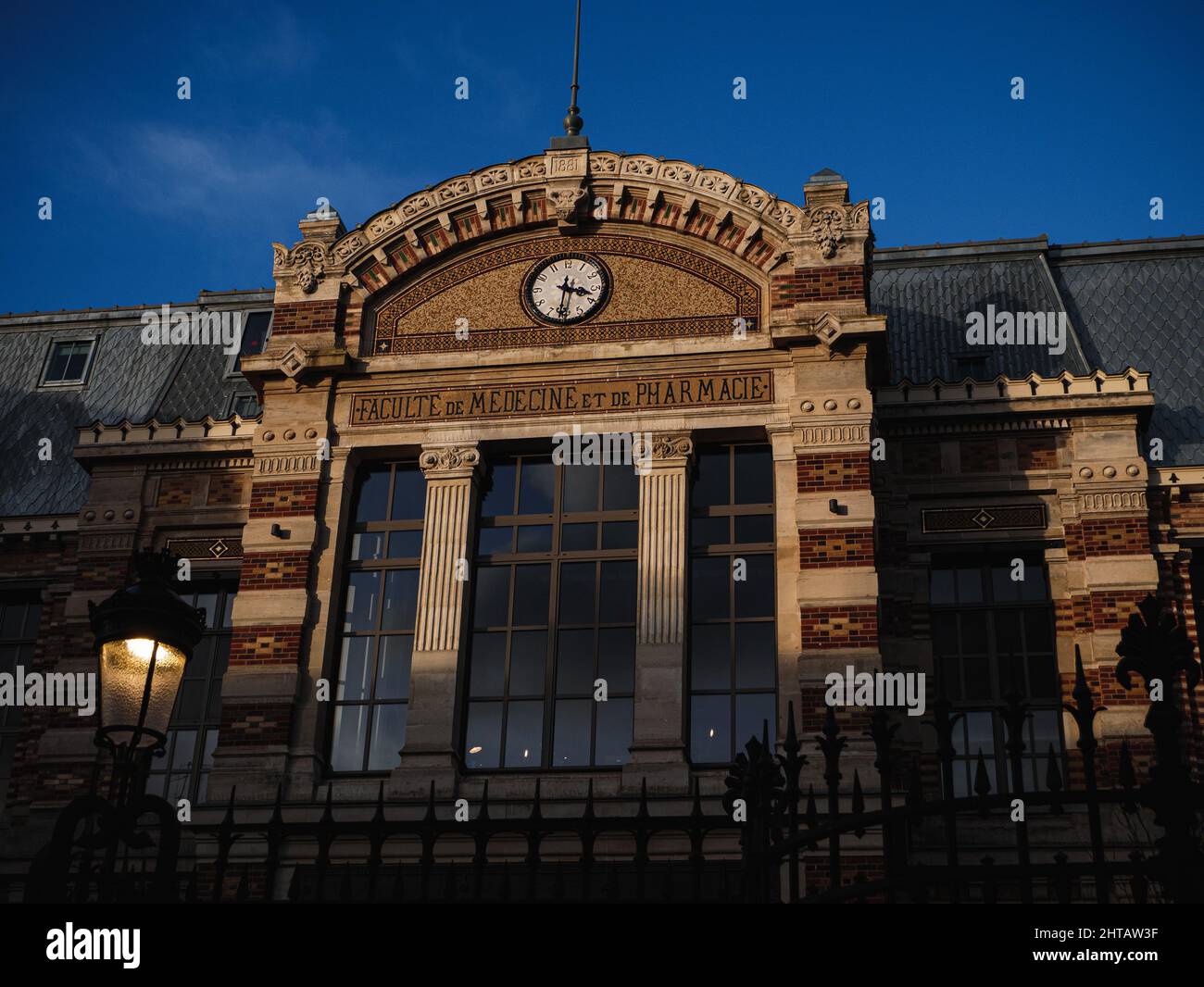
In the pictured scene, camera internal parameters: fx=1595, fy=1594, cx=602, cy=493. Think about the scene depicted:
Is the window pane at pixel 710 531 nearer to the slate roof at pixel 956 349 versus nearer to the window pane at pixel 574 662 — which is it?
the window pane at pixel 574 662

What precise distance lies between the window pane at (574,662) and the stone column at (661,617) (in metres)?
0.71

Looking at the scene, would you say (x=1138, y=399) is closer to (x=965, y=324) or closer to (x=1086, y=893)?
(x=965, y=324)

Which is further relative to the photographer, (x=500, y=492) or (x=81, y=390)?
(x=81, y=390)

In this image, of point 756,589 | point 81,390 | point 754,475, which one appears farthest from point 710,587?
point 81,390

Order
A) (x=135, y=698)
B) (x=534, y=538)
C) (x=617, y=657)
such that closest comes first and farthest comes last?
(x=135, y=698) < (x=617, y=657) < (x=534, y=538)

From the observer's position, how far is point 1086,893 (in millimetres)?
16750

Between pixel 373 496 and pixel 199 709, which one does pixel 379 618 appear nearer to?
pixel 373 496

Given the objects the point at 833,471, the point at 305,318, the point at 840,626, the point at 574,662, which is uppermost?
the point at 305,318

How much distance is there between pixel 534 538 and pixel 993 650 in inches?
237

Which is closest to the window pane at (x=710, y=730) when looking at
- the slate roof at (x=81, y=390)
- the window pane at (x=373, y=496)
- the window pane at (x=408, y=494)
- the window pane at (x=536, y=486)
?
the window pane at (x=536, y=486)

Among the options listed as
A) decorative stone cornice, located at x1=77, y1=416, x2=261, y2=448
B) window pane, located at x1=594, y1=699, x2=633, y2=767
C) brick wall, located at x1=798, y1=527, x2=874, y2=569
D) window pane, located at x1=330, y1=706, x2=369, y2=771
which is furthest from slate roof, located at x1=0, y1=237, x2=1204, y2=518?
window pane, located at x1=594, y1=699, x2=633, y2=767

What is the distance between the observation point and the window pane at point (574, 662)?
62.1 feet

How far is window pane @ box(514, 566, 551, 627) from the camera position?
63.8 ft

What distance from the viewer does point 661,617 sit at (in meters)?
18.8
